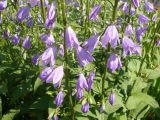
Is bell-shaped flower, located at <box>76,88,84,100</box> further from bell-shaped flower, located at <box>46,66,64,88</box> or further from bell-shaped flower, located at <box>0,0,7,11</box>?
bell-shaped flower, located at <box>0,0,7,11</box>

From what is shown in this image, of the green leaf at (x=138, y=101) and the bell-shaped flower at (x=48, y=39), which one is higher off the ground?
the bell-shaped flower at (x=48, y=39)

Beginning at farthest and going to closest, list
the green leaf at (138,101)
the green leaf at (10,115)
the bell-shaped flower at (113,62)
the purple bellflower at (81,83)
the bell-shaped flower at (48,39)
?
the green leaf at (10,115)
the green leaf at (138,101)
the bell-shaped flower at (48,39)
the bell-shaped flower at (113,62)
the purple bellflower at (81,83)

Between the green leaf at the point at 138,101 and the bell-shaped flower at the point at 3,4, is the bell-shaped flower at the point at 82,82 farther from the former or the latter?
the bell-shaped flower at the point at 3,4

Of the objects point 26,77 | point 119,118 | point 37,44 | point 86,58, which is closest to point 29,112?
point 26,77

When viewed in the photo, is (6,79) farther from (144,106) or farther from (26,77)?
(144,106)

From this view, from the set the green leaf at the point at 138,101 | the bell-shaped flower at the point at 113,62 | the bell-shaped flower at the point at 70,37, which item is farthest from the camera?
the green leaf at the point at 138,101

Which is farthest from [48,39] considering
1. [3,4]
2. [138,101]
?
[138,101]

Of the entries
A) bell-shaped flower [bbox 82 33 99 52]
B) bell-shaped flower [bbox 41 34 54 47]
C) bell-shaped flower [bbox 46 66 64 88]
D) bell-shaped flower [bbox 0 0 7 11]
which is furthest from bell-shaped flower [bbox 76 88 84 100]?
bell-shaped flower [bbox 0 0 7 11]

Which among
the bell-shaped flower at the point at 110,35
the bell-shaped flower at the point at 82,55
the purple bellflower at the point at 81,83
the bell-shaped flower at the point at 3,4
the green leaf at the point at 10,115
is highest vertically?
the bell-shaped flower at the point at 3,4

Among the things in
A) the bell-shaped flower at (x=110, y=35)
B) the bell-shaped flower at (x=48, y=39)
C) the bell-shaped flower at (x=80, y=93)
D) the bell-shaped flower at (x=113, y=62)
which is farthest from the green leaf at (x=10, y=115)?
the bell-shaped flower at (x=110, y=35)
